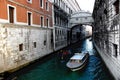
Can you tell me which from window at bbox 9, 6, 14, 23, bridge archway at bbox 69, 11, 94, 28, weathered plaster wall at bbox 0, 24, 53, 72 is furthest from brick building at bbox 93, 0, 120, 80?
bridge archway at bbox 69, 11, 94, 28

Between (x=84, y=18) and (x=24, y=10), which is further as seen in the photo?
(x=84, y=18)

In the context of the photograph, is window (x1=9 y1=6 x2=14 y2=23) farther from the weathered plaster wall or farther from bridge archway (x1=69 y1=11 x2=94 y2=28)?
bridge archway (x1=69 y1=11 x2=94 y2=28)

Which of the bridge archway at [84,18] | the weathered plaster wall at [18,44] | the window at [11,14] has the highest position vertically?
the bridge archway at [84,18]

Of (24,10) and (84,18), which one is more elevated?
(84,18)

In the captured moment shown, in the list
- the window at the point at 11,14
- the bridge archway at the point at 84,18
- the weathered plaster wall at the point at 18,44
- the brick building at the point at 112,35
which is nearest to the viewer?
the brick building at the point at 112,35

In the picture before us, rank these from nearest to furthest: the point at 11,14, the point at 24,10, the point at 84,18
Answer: the point at 11,14
the point at 24,10
the point at 84,18

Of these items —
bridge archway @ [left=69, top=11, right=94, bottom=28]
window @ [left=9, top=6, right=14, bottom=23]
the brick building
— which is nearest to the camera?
the brick building

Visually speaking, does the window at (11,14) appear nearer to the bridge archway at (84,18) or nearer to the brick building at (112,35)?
the brick building at (112,35)

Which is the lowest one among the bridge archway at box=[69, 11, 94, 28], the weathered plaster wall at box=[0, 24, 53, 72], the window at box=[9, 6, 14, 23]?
the weathered plaster wall at box=[0, 24, 53, 72]

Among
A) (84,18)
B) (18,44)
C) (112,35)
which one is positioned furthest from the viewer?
(84,18)

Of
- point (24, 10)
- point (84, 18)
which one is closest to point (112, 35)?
point (24, 10)

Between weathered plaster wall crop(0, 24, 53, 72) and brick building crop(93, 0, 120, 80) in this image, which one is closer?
brick building crop(93, 0, 120, 80)

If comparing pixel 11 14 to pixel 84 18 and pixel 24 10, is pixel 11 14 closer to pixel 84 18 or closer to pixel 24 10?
pixel 24 10

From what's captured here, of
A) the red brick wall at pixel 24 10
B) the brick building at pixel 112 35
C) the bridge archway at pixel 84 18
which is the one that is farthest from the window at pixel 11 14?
the bridge archway at pixel 84 18
